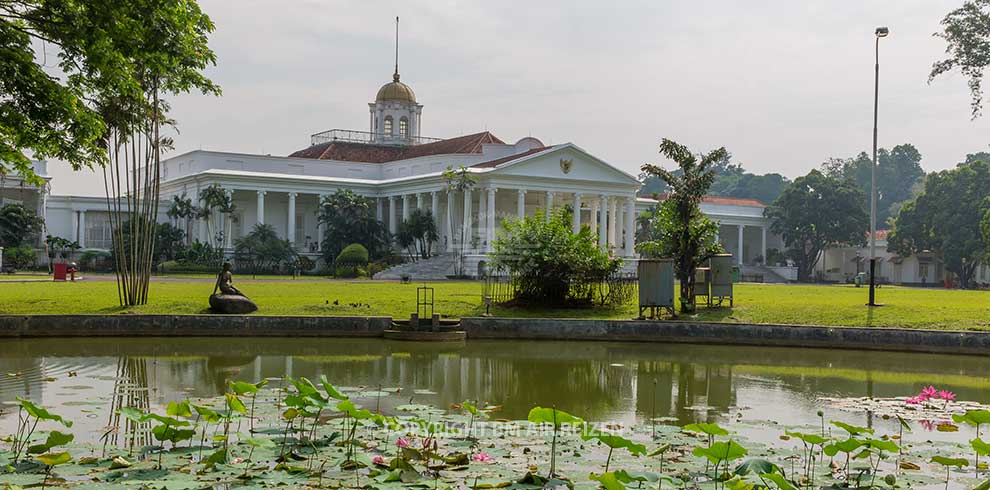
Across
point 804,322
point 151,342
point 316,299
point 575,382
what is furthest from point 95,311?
A: point 804,322

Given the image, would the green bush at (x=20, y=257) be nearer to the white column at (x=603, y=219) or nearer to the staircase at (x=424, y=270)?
the staircase at (x=424, y=270)

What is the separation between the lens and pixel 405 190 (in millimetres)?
64562

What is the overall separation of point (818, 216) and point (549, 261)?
53.1 m

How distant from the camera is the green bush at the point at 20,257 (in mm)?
51750

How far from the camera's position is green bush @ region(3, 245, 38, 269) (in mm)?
51750

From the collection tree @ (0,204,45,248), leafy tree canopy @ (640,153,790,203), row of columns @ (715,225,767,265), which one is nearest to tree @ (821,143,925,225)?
leafy tree canopy @ (640,153,790,203)

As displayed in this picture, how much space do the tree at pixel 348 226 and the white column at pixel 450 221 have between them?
397 cm

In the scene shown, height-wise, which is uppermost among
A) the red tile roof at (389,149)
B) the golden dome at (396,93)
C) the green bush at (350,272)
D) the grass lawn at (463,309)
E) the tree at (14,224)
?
the golden dome at (396,93)

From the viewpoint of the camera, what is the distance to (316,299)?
26578 millimetres

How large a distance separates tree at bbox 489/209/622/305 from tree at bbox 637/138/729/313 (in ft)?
4.69

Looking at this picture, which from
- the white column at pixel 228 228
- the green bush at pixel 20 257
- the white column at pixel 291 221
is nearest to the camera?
the green bush at pixel 20 257

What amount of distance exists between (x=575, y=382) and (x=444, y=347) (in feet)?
17.8

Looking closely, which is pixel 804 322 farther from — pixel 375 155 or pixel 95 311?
pixel 375 155

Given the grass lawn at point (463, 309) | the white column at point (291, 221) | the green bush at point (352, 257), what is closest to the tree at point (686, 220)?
the grass lawn at point (463, 309)
